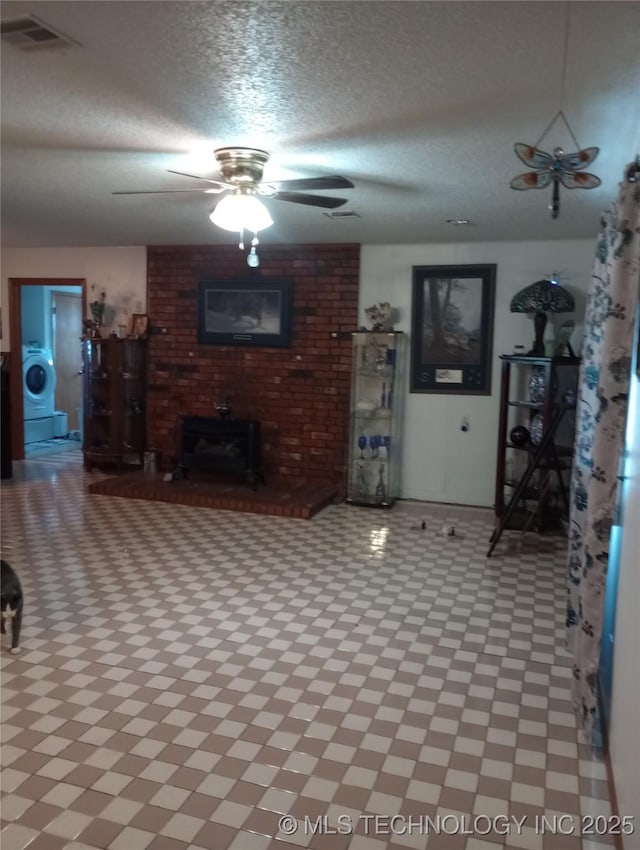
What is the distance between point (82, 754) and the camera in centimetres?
213

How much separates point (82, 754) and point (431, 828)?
3.76 ft

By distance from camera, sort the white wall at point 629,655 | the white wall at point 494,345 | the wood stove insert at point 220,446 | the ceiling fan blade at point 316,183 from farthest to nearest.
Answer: the wood stove insert at point 220,446 < the white wall at point 494,345 < the ceiling fan blade at point 316,183 < the white wall at point 629,655

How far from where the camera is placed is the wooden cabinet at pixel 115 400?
6184mm

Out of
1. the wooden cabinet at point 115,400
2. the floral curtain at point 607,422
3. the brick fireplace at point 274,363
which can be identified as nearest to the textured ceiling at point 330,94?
the floral curtain at point 607,422

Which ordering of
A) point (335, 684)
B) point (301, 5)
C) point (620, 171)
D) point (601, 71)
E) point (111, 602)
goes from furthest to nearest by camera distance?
1. point (111, 602)
2. point (620, 171)
3. point (335, 684)
4. point (601, 71)
5. point (301, 5)

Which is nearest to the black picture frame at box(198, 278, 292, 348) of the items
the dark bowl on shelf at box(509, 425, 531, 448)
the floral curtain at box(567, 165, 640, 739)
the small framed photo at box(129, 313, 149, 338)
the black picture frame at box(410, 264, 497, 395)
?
the small framed photo at box(129, 313, 149, 338)

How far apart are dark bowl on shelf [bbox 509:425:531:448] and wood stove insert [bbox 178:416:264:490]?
2.19 metres

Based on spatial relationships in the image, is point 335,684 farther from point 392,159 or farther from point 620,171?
point 620,171

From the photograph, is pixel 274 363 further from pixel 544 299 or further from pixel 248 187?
pixel 248 187

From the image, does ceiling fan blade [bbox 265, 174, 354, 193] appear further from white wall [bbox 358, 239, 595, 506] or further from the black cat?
white wall [bbox 358, 239, 595, 506]

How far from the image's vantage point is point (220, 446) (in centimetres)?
572

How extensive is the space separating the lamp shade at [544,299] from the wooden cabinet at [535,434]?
14.4 inches

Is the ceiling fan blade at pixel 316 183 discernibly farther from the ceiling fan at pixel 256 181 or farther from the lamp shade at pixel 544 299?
the lamp shade at pixel 544 299

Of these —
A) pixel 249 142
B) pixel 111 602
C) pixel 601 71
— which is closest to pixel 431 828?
pixel 111 602
